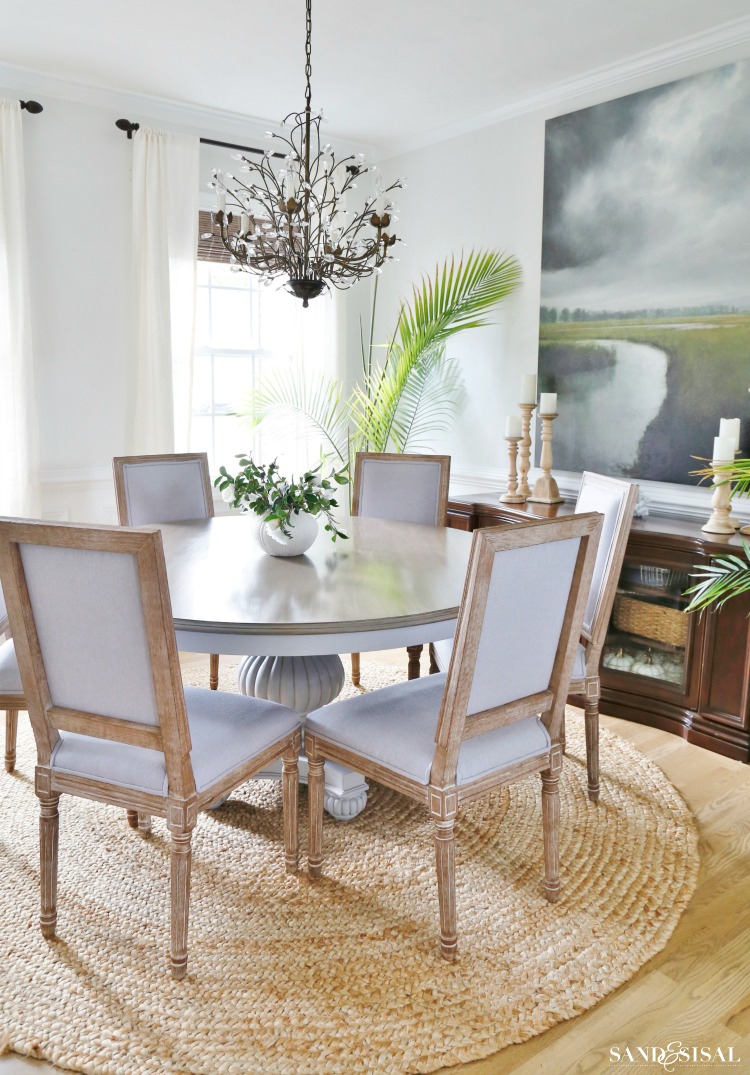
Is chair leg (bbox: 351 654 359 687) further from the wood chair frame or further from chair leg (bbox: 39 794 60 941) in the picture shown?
chair leg (bbox: 39 794 60 941)

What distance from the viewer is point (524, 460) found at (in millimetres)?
3967

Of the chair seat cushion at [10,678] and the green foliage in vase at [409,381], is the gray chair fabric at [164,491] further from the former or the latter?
the green foliage in vase at [409,381]

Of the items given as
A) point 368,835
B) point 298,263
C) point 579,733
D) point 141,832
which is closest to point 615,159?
point 298,263

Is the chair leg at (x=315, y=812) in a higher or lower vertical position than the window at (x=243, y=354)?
lower

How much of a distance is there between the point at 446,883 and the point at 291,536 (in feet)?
3.75

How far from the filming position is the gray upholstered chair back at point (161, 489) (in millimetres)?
3242

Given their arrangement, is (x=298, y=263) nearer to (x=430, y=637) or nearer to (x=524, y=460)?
(x=430, y=637)

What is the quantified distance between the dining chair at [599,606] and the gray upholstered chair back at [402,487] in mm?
904

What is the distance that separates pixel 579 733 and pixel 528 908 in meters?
1.18

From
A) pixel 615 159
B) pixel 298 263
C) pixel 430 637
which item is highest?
pixel 615 159

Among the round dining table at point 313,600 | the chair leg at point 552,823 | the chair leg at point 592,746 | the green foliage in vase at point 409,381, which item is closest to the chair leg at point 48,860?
the round dining table at point 313,600

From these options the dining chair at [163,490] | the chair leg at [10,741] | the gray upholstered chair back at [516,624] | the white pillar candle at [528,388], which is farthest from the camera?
the white pillar candle at [528,388]

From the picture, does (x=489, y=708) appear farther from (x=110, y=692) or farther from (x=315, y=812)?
(x=110, y=692)

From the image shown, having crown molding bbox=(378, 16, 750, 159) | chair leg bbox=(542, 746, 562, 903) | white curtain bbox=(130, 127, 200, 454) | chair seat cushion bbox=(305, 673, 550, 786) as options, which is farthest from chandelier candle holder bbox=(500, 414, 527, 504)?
chair leg bbox=(542, 746, 562, 903)
